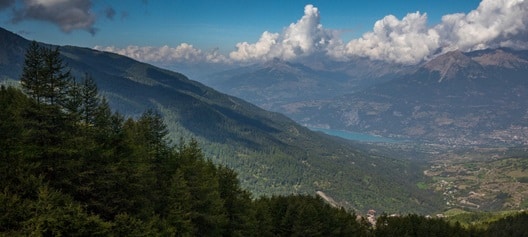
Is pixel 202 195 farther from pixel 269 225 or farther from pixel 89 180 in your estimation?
pixel 269 225

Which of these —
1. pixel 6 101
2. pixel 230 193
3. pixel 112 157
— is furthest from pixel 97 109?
pixel 230 193

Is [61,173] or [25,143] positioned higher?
[25,143]

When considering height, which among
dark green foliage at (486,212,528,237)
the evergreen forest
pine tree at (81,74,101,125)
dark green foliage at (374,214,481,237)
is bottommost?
dark green foliage at (486,212,528,237)

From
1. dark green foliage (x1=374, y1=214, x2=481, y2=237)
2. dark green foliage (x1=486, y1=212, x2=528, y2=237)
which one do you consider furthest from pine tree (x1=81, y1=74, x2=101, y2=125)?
dark green foliage (x1=486, y1=212, x2=528, y2=237)

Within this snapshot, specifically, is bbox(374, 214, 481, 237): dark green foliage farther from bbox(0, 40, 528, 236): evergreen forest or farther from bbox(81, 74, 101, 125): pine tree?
bbox(81, 74, 101, 125): pine tree

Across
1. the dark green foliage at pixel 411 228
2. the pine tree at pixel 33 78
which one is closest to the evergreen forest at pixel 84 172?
the pine tree at pixel 33 78

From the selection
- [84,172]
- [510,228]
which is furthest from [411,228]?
[84,172]

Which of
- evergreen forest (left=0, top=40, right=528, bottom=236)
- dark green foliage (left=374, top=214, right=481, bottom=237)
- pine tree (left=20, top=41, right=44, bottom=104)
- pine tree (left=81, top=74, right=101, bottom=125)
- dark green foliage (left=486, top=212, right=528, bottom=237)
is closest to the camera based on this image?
evergreen forest (left=0, top=40, right=528, bottom=236)

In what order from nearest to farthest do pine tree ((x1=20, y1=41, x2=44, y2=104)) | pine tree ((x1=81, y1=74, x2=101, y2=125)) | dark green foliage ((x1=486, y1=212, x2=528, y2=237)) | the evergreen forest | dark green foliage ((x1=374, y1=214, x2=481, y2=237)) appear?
the evergreen forest → pine tree ((x1=20, y1=41, x2=44, y2=104)) → pine tree ((x1=81, y1=74, x2=101, y2=125)) → dark green foliage ((x1=374, y1=214, x2=481, y2=237)) → dark green foliage ((x1=486, y1=212, x2=528, y2=237))

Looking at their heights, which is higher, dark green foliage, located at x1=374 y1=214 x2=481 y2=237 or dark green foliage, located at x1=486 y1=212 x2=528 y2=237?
dark green foliage, located at x1=374 y1=214 x2=481 y2=237
